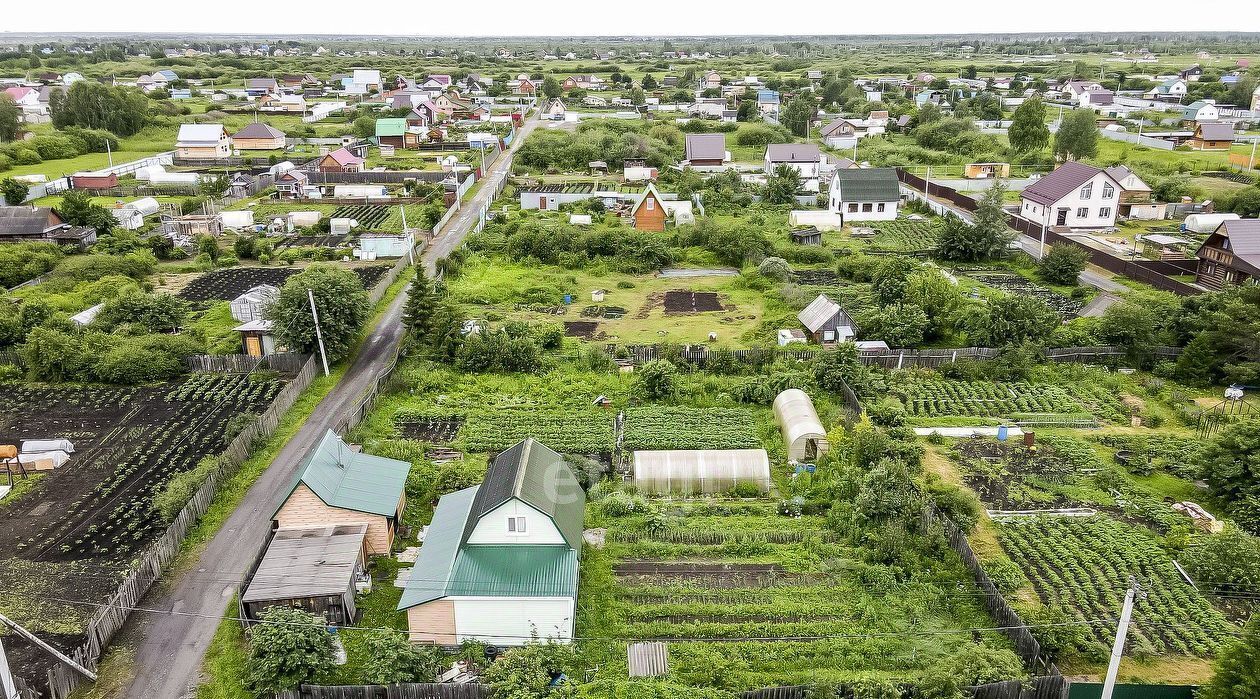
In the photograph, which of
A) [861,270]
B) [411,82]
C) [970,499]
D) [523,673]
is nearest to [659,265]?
[861,270]

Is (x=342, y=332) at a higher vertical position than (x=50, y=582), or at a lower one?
higher

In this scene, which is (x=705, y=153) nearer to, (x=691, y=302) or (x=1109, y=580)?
(x=691, y=302)

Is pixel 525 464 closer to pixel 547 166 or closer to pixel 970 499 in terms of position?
pixel 970 499

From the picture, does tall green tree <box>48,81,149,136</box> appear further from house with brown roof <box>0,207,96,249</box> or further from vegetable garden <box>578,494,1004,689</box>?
vegetable garden <box>578,494,1004,689</box>

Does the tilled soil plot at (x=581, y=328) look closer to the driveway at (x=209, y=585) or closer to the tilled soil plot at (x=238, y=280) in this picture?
the driveway at (x=209, y=585)

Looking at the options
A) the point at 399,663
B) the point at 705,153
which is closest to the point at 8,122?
the point at 705,153

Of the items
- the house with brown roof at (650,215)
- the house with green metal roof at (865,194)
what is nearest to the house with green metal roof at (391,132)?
the house with brown roof at (650,215)

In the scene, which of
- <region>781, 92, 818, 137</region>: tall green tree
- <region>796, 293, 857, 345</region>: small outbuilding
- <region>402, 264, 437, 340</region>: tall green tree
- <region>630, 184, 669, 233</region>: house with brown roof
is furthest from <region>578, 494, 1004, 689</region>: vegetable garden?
<region>781, 92, 818, 137</region>: tall green tree
